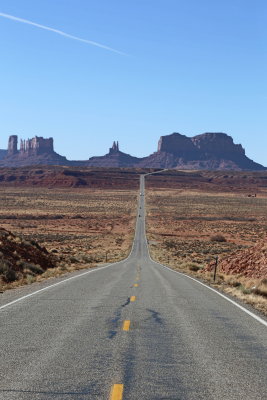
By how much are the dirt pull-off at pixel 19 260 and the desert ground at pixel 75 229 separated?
62cm

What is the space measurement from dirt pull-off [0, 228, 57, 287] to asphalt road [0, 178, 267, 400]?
6655 millimetres

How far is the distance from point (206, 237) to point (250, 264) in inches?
1819

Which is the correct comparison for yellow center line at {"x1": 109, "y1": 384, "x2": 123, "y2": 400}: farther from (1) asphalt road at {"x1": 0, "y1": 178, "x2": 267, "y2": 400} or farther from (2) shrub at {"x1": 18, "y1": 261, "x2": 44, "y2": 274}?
(2) shrub at {"x1": 18, "y1": 261, "x2": 44, "y2": 274}

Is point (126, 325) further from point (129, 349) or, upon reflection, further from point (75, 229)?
point (75, 229)

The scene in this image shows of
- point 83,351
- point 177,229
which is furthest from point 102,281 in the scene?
point 177,229

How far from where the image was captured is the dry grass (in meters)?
20.7

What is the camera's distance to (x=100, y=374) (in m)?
6.94

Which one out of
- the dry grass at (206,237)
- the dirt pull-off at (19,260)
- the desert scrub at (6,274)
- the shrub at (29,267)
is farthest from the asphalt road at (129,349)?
the shrub at (29,267)

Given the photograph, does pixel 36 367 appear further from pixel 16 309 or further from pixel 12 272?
pixel 12 272

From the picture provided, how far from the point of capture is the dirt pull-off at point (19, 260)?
21641 millimetres

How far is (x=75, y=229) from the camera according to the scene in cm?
8225

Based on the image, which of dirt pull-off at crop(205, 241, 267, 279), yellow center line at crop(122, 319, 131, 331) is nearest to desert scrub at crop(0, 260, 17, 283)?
yellow center line at crop(122, 319, 131, 331)

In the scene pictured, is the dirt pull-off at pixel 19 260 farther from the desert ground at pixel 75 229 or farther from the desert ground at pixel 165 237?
the desert ground at pixel 75 229

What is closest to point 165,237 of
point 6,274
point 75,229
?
point 75,229
